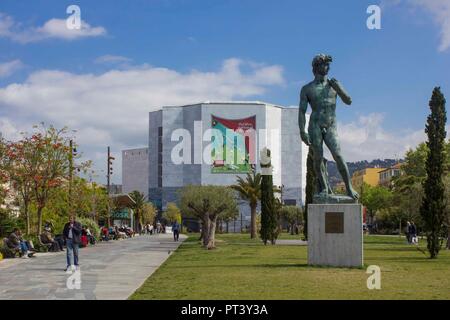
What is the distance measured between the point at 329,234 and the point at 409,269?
7.75ft

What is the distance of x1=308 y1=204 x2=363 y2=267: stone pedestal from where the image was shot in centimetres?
1650

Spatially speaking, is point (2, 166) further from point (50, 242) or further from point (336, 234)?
point (336, 234)

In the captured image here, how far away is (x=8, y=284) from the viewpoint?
1398 cm

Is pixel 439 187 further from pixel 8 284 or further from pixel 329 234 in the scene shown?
pixel 8 284

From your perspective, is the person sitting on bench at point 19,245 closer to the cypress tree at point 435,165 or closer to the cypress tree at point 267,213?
the cypress tree at point 435,165

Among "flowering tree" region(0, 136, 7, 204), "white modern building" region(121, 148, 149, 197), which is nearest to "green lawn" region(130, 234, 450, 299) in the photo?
"flowering tree" region(0, 136, 7, 204)

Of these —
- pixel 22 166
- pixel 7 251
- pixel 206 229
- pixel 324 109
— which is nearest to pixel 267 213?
pixel 206 229

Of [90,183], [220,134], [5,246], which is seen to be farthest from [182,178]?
[5,246]

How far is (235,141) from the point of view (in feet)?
369

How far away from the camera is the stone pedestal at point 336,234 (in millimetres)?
16500

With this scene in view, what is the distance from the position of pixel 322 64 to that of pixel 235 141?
9543 centimetres

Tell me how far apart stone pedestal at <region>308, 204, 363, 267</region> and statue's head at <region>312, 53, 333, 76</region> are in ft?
11.4

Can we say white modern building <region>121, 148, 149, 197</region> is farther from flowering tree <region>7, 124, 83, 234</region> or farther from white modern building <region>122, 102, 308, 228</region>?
flowering tree <region>7, 124, 83, 234</region>

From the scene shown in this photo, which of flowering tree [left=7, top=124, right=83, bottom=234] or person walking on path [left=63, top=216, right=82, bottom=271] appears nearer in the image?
person walking on path [left=63, top=216, right=82, bottom=271]
